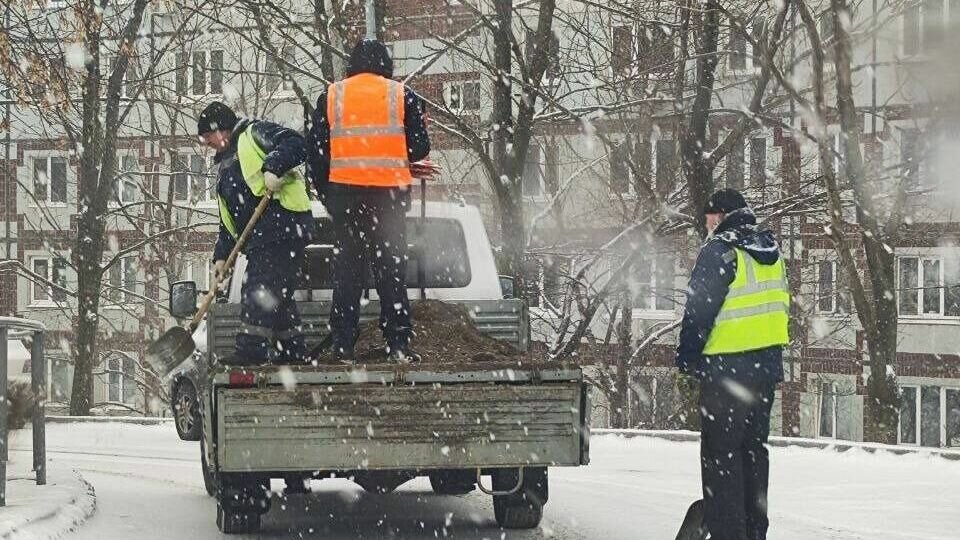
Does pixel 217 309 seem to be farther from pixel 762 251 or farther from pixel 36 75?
pixel 36 75

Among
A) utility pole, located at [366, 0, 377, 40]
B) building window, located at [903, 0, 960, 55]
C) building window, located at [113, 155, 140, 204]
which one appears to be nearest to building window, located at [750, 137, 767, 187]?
utility pole, located at [366, 0, 377, 40]

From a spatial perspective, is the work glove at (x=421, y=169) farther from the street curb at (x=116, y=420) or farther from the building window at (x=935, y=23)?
the street curb at (x=116, y=420)

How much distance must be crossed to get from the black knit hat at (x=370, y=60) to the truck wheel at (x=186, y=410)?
232 inches

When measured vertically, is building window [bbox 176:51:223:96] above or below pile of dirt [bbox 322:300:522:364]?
above

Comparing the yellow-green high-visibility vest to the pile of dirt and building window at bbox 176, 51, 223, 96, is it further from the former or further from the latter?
building window at bbox 176, 51, 223, 96

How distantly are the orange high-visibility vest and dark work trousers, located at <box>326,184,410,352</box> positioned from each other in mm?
93

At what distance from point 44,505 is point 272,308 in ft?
5.48

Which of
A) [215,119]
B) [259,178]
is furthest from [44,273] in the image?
[259,178]

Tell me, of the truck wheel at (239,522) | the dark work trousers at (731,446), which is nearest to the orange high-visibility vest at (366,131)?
the truck wheel at (239,522)

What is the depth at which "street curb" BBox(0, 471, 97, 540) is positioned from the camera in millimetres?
7336

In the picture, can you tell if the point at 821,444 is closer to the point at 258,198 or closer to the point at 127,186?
the point at 258,198

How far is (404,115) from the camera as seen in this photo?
8.36 metres

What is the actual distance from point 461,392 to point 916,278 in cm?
2894

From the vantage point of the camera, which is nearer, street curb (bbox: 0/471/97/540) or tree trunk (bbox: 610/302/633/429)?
street curb (bbox: 0/471/97/540)
